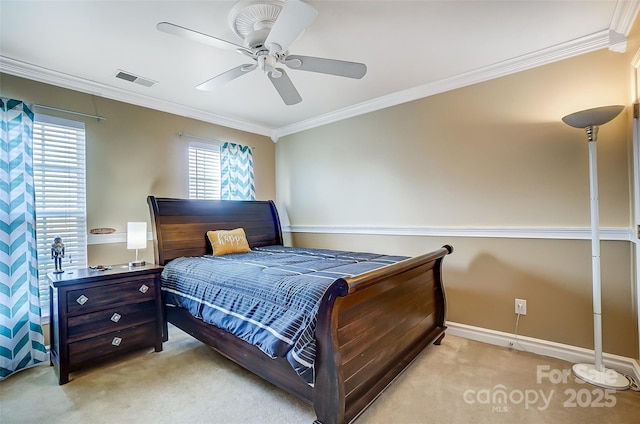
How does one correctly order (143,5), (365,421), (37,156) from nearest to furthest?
(365,421)
(143,5)
(37,156)

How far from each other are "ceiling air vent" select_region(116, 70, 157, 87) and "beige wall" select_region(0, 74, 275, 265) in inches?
16.0

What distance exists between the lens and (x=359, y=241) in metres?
3.72

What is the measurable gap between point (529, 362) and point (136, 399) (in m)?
2.94

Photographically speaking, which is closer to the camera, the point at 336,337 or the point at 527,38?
the point at 336,337

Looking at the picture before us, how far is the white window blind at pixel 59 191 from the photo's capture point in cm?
262

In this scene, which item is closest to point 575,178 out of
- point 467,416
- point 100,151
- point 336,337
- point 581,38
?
point 581,38

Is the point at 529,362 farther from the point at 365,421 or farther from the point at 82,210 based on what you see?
the point at 82,210

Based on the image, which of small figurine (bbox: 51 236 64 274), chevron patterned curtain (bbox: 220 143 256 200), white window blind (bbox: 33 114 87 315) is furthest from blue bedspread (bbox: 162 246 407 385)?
chevron patterned curtain (bbox: 220 143 256 200)

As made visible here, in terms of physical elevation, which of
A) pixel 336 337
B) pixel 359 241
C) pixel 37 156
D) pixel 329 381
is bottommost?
pixel 329 381

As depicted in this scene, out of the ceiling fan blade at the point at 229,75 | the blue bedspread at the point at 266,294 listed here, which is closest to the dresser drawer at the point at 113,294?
the blue bedspread at the point at 266,294

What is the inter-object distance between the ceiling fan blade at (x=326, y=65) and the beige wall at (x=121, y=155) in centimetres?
216

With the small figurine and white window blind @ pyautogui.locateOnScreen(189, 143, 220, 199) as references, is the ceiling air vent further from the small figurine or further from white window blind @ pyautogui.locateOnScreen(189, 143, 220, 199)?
the small figurine

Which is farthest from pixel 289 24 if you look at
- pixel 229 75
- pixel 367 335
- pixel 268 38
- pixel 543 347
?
pixel 543 347

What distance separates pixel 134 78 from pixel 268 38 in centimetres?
185
